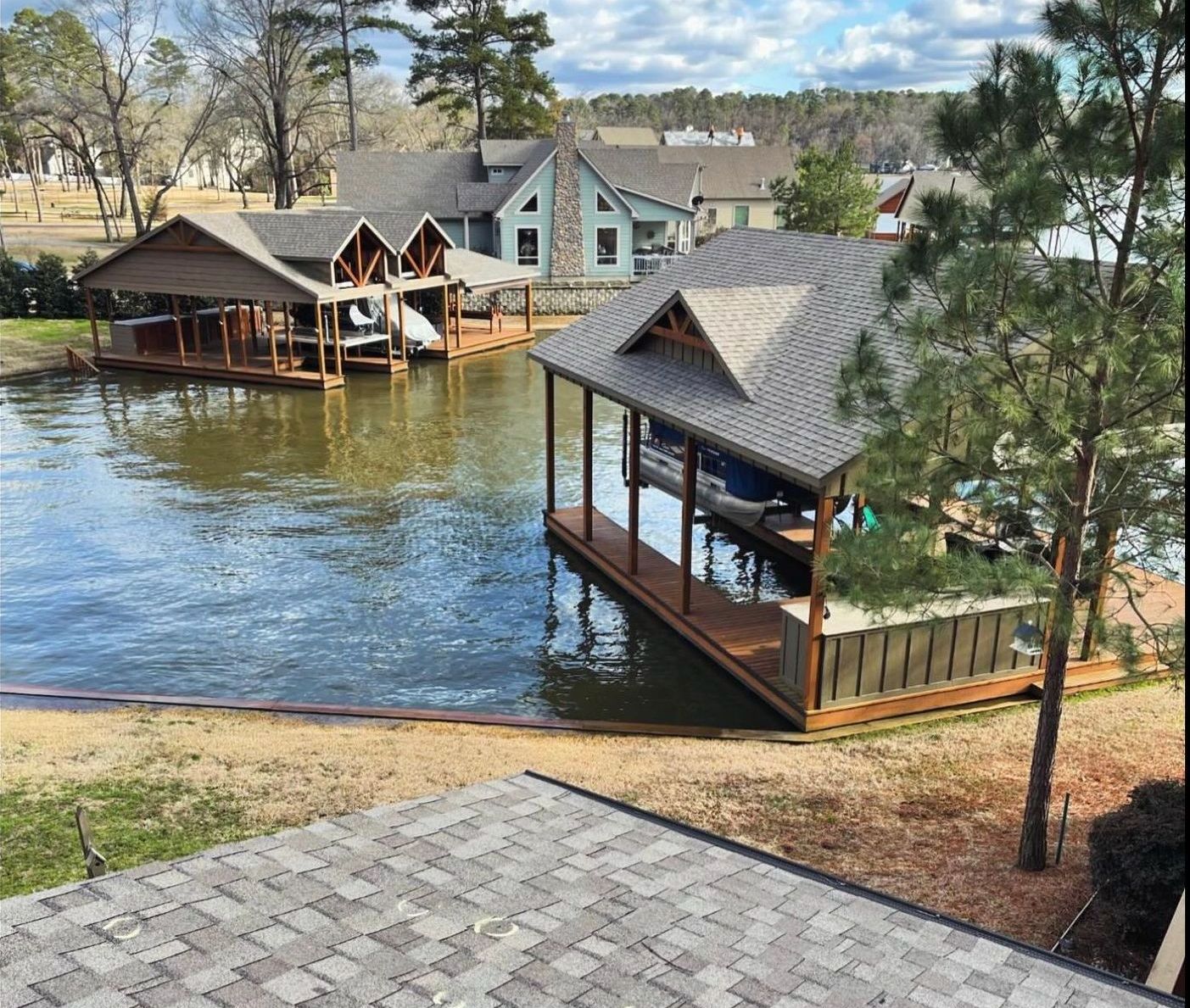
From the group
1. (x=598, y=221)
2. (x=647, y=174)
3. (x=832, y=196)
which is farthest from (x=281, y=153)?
(x=832, y=196)

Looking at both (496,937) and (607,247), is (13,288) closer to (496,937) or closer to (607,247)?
(607,247)

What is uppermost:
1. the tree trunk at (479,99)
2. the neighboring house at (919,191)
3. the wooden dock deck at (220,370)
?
the tree trunk at (479,99)

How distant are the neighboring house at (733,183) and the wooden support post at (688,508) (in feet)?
162

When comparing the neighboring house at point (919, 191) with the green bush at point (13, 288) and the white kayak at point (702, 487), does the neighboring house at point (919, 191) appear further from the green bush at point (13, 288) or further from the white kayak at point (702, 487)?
the green bush at point (13, 288)

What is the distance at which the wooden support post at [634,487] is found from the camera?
14.0m

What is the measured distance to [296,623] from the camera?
1412 centimetres

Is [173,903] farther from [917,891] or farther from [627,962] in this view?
[917,891]

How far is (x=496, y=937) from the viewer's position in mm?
4562

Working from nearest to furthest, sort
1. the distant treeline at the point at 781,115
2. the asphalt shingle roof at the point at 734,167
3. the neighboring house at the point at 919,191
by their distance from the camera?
1. the neighboring house at the point at 919,191
2. the asphalt shingle roof at the point at 734,167
3. the distant treeline at the point at 781,115

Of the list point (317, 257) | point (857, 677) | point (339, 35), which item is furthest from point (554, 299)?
point (857, 677)

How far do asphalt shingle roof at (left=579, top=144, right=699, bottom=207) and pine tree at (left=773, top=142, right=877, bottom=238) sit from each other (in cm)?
521

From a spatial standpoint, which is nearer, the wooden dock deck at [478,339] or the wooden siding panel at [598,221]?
the wooden dock deck at [478,339]

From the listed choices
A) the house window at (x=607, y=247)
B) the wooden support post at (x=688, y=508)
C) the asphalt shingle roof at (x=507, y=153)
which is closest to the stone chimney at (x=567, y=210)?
the house window at (x=607, y=247)

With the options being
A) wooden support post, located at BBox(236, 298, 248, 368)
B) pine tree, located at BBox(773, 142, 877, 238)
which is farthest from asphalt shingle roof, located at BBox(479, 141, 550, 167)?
wooden support post, located at BBox(236, 298, 248, 368)
